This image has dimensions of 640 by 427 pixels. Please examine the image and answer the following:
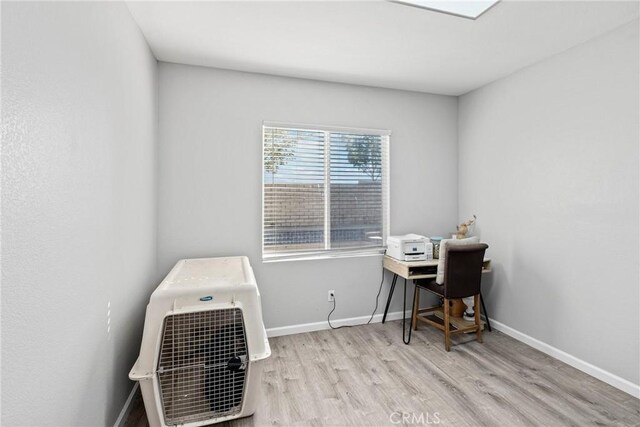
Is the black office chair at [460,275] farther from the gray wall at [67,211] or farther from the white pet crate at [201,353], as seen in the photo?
the gray wall at [67,211]

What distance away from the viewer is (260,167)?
9.63ft

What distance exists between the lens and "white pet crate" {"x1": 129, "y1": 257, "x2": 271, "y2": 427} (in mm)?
1641

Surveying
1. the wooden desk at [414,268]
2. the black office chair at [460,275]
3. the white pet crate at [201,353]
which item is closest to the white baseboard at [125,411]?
the white pet crate at [201,353]

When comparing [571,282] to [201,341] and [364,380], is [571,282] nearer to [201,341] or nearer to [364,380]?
[364,380]

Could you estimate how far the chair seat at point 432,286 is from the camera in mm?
2774

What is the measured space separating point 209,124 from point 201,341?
1.91 metres

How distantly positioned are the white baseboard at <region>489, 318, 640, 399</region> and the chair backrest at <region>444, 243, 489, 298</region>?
693 millimetres

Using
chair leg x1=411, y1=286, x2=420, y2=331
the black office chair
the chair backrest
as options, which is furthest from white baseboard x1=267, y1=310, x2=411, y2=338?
the chair backrest

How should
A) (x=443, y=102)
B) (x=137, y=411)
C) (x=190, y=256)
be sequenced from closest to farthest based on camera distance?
(x=137, y=411) < (x=190, y=256) < (x=443, y=102)

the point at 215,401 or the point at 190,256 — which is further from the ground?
the point at 190,256

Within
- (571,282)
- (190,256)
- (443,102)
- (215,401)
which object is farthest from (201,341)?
(443,102)

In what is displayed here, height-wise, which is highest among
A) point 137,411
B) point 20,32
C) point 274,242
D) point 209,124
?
point 209,124

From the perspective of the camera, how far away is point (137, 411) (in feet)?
6.36
